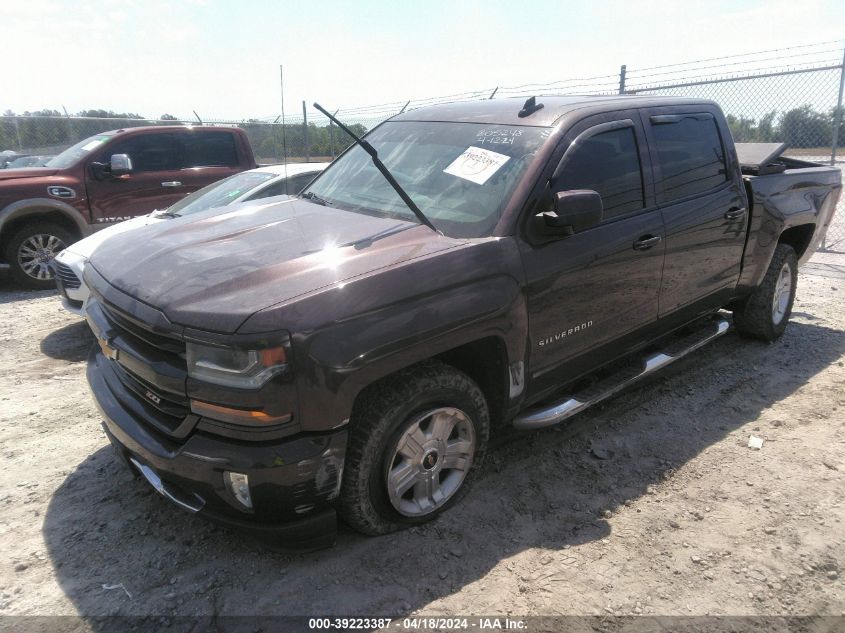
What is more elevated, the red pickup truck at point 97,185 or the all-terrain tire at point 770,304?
the red pickup truck at point 97,185

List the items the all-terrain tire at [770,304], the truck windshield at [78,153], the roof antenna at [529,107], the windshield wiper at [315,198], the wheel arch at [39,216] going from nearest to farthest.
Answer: the roof antenna at [529,107] → the windshield wiper at [315,198] → the all-terrain tire at [770,304] → the wheel arch at [39,216] → the truck windshield at [78,153]

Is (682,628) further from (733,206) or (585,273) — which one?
(733,206)

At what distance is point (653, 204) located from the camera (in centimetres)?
365

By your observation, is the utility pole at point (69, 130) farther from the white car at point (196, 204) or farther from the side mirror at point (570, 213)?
the side mirror at point (570, 213)

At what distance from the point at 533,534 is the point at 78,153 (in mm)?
7654

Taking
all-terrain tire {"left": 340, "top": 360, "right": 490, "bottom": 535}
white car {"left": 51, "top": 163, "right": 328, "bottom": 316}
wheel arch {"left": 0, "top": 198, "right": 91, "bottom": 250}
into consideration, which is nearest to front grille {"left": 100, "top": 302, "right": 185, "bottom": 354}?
all-terrain tire {"left": 340, "top": 360, "right": 490, "bottom": 535}

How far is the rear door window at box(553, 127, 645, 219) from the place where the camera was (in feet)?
10.6

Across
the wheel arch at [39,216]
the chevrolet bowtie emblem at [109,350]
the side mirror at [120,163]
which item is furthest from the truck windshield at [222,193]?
the chevrolet bowtie emblem at [109,350]

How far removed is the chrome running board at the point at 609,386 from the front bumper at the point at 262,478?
117 centimetres

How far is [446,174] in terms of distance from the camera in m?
3.29

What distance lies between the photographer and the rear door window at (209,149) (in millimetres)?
8312

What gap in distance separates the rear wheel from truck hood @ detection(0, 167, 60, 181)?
2.03 feet

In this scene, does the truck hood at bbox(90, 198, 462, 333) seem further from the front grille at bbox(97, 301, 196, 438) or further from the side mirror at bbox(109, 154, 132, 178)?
the side mirror at bbox(109, 154, 132, 178)

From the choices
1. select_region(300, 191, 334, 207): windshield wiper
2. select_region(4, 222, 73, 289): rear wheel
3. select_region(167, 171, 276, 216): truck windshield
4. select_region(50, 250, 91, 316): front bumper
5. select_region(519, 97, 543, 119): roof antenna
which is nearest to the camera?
select_region(519, 97, 543, 119): roof antenna
